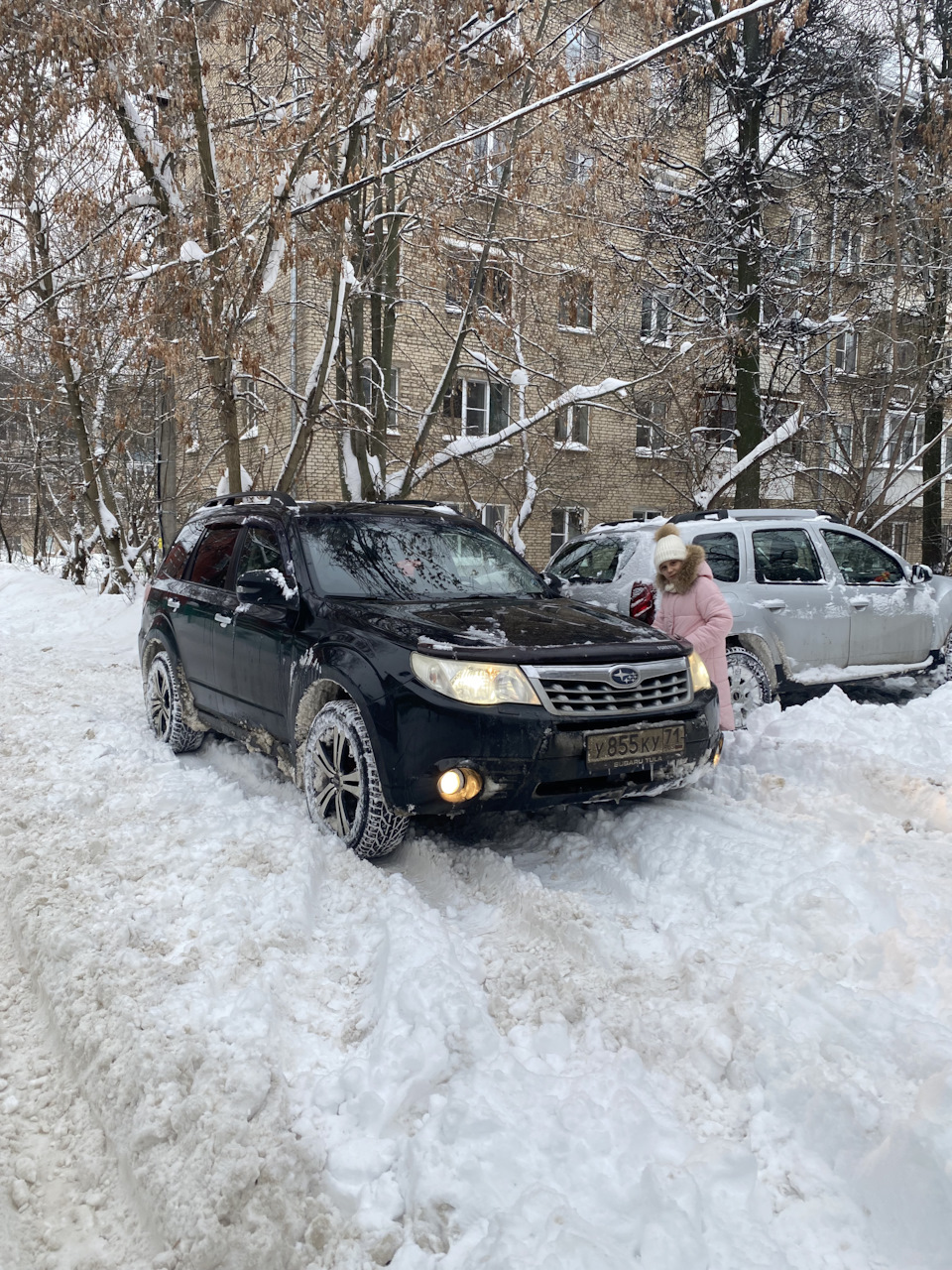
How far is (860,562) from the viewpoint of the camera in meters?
8.34

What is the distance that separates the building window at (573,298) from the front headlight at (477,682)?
9.20 metres

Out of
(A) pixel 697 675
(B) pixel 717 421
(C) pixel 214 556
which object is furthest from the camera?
(B) pixel 717 421

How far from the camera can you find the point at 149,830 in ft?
15.0

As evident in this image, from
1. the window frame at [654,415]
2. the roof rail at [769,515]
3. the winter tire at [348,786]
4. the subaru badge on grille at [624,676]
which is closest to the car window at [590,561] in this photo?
the roof rail at [769,515]

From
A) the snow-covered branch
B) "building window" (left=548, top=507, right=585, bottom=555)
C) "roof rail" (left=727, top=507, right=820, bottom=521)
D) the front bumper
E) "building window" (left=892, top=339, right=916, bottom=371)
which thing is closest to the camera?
the front bumper

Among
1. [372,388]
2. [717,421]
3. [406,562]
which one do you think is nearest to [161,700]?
[406,562]

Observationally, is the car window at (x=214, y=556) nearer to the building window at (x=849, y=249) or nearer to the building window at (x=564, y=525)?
the building window at (x=849, y=249)

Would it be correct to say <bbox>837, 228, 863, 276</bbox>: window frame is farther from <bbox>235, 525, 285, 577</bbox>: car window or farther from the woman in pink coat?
<bbox>235, 525, 285, 577</bbox>: car window

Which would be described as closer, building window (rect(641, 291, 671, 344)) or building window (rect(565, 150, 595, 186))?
building window (rect(565, 150, 595, 186))

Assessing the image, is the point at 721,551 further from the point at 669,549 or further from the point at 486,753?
the point at 486,753

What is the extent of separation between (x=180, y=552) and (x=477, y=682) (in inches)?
146

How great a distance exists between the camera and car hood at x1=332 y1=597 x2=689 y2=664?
13.4ft

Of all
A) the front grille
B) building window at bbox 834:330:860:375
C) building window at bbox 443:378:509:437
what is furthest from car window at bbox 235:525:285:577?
building window at bbox 443:378:509:437

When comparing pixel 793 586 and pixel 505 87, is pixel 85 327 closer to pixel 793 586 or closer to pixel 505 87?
pixel 505 87
